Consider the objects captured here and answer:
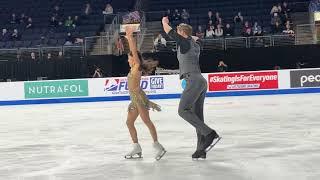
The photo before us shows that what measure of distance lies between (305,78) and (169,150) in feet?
49.5

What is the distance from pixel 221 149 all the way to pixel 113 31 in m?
19.6

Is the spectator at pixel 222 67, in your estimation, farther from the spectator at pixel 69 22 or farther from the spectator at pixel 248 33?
the spectator at pixel 69 22

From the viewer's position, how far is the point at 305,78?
852 inches

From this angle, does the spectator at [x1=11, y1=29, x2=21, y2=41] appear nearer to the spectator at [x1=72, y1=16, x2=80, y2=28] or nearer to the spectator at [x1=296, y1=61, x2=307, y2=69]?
the spectator at [x1=72, y1=16, x2=80, y2=28]

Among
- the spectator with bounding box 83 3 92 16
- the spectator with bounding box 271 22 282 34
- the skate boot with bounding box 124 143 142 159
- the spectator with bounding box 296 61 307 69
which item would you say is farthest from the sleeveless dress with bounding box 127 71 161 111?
the spectator with bounding box 83 3 92 16

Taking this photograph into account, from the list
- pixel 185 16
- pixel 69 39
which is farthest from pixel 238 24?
→ pixel 69 39

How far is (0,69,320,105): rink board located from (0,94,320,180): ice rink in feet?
29.8

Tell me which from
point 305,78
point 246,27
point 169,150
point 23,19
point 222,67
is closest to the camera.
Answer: point 169,150

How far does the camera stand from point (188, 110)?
6.62 metres

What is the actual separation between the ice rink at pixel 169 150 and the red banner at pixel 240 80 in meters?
9.19

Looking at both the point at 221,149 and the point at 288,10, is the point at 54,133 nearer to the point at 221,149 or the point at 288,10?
the point at 221,149

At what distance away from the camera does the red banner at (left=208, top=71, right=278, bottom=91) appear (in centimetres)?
2200

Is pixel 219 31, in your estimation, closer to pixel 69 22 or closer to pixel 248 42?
pixel 248 42

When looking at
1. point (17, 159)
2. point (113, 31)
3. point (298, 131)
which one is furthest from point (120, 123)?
point (113, 31)
